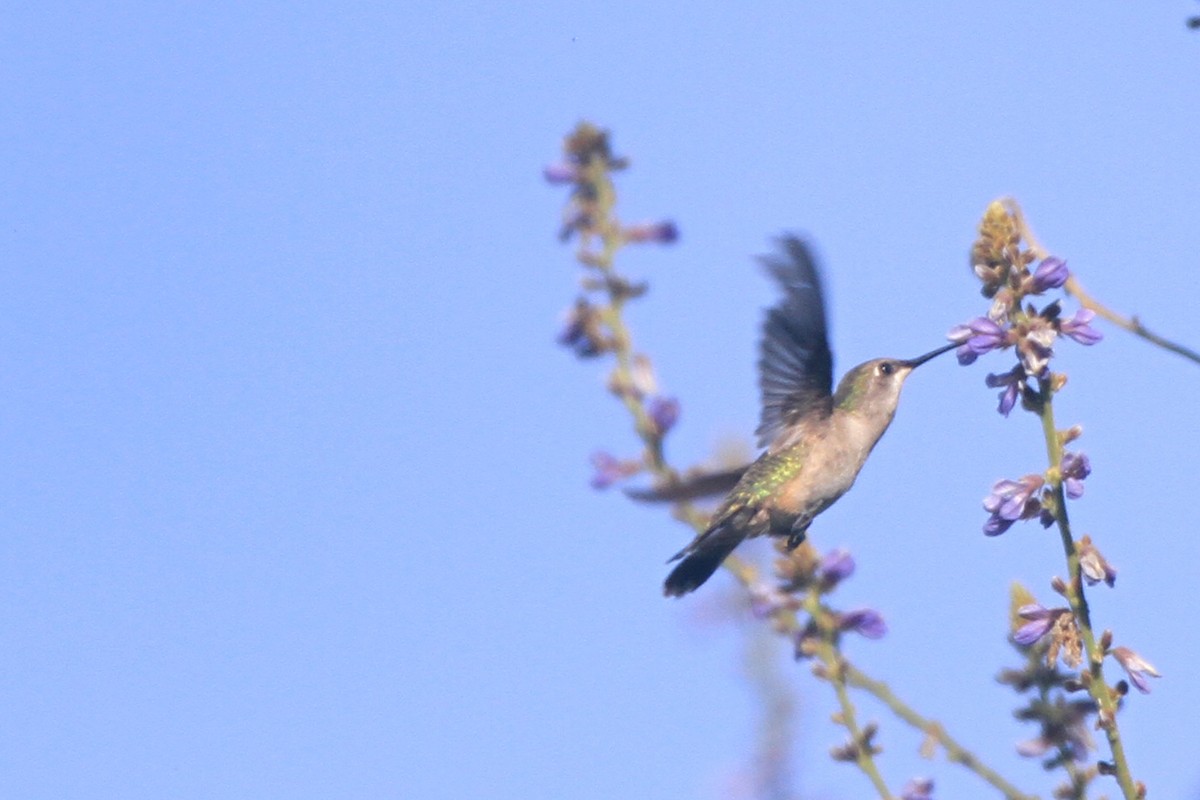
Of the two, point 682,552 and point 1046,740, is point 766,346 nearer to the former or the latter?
point 682,552

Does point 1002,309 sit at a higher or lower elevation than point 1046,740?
higher

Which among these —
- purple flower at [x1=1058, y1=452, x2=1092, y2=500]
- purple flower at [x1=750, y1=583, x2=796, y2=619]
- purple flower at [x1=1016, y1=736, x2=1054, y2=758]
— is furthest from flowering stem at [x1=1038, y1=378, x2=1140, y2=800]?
purple flower at [x1=750, y1=583, x2=796, y2=619]

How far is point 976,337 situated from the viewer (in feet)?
13.1

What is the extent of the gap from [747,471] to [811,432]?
29cm

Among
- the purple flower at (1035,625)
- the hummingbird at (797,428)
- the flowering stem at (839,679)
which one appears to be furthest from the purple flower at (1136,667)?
the hummingbird at (797,428)

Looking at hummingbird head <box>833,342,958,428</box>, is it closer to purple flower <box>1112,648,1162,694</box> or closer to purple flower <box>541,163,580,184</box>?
purple flower <box>541,163,580,184</box>

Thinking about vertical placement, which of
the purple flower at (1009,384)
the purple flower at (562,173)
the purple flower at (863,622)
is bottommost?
the purple flower at (863,622)

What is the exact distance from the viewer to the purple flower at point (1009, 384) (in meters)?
3.78

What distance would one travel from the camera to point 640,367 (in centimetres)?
418

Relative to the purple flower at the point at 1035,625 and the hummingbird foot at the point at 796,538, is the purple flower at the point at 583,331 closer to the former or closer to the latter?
the hummingbird foot at the point at 796,538

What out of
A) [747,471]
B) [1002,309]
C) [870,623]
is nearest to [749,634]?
[747,471]

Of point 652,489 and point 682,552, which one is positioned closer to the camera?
point 652,489

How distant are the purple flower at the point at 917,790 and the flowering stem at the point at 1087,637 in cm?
47

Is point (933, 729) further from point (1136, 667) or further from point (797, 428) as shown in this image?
point (797, 428)
